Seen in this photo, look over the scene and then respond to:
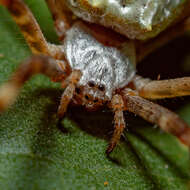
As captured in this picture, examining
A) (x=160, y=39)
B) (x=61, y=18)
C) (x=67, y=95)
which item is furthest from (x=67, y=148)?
(x=160, y=39)

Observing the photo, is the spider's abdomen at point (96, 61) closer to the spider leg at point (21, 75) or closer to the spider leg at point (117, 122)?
the spider leg at point (117, 122)

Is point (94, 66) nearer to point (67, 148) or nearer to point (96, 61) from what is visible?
point (96, 61)

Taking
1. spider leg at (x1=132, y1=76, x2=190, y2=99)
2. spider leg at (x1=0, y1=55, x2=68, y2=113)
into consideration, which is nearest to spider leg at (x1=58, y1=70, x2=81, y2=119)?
spider leg at (x1=0, y1=55, x2=68, y2=113)

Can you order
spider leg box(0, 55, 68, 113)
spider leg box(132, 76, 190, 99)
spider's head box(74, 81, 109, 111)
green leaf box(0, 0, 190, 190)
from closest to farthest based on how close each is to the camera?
spider leg box(0, 55, 68, 113)
green leaf box(0, 0, 190, 190)
spider's head box(74, 81, 109, 111)
spider leg box(132, 76, 190, 99)

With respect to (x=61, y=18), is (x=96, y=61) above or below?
below

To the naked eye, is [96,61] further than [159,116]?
Yes

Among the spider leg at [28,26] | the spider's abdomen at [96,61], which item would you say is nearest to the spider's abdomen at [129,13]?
the spider's abdomen at [96,61]

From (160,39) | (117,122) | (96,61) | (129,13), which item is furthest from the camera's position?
(160,39)

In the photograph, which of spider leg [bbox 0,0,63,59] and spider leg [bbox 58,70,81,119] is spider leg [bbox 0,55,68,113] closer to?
spider leg [bbox 58,70,81,119]
